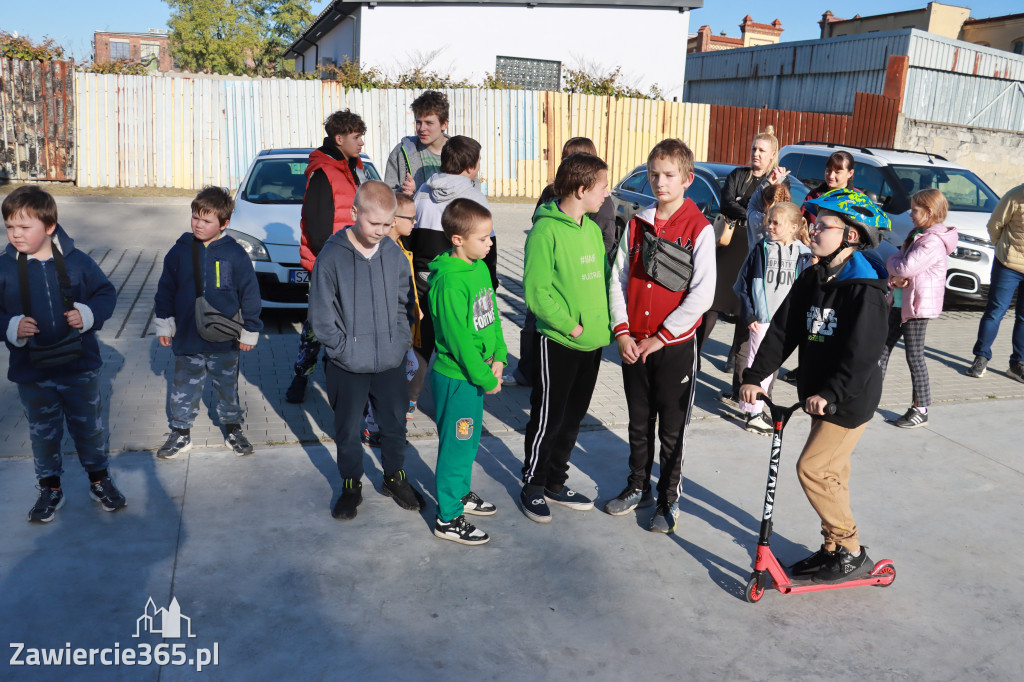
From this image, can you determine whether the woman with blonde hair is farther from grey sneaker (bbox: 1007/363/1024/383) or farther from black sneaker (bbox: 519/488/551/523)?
grey sneaker (bbox: 1007/363/1024/383)

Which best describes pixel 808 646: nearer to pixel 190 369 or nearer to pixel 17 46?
pixel 190 369

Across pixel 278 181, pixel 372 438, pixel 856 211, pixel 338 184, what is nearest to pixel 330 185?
pixel 338 184

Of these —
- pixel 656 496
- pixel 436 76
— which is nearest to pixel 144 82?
pixel 436 76

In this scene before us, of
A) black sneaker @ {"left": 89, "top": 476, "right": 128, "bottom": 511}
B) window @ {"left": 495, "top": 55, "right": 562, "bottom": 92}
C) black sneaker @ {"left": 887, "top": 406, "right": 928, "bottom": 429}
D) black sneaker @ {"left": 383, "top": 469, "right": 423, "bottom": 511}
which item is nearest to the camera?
black sneaker @ {"left": 89, "top": 476, "right": 128, "bottom": 511}

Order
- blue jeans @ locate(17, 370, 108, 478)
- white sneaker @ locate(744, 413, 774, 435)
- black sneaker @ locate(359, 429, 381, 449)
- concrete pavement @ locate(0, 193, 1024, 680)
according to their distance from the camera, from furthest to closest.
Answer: white sneaker @ locate(744, 413, 774, 435), black sneaker @ locate(359, 429, 381, 449), blue jeans @ locate(17, 370, 108, 478), concrete pavement @ locate(0, 193, 1024, 680)

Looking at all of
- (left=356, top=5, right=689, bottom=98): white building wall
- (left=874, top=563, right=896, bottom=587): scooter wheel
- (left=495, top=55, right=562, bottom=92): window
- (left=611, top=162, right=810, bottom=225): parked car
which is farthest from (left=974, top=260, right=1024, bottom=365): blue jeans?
(left=495, top=55, right=562, bottom=92): window

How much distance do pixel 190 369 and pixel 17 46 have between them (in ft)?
55.4

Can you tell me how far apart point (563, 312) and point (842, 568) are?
1819mm

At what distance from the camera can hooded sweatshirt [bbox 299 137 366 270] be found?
5.29 metres

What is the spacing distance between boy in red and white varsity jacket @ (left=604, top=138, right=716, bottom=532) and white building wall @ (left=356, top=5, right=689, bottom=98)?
19.0 metres

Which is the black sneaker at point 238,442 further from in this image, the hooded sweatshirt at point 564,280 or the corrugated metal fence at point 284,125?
the corrugated metal fence at point 284,125

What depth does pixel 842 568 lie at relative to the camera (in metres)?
A: 3.79

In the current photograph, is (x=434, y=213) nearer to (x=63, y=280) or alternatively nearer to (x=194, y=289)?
(x=194, y=289)

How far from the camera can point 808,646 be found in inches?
132
